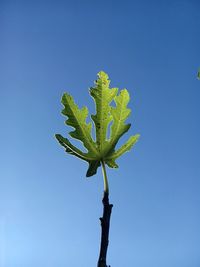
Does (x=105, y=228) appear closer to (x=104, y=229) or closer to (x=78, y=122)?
(x=104, y=229)

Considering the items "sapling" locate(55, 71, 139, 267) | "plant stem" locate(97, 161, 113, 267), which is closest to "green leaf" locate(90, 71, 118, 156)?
"sapling" locate(55, 71, 139, 267)

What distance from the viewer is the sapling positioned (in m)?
2.16

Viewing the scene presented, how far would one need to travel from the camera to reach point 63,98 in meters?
2.18

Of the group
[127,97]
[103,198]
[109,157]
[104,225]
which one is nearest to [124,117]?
[127,97]

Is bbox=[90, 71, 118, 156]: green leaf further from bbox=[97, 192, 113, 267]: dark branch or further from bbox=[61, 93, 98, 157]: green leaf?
bbox=[97, 192, 113, 267]: dark branch

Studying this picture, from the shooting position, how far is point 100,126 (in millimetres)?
2234

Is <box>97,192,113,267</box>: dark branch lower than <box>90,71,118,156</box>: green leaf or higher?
lower

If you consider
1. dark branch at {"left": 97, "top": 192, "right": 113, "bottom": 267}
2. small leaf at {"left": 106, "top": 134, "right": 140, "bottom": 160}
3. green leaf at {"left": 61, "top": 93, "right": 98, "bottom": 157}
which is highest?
green leaf at {"left": 61, "top": 93, "right": 98, "bottom": 157}

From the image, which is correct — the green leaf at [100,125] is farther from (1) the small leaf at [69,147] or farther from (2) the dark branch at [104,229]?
(2) the dark branch at [104,229]

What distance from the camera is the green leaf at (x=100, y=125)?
2.16 metres

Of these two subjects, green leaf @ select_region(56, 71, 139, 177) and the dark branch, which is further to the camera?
green leaf @ select_region(56, 71, 139, 177)

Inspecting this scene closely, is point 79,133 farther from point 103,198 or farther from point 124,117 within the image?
point 103,198

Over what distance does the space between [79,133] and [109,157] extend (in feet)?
0.77

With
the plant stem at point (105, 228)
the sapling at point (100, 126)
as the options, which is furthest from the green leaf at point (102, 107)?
the plant stem at point (105, 228)
